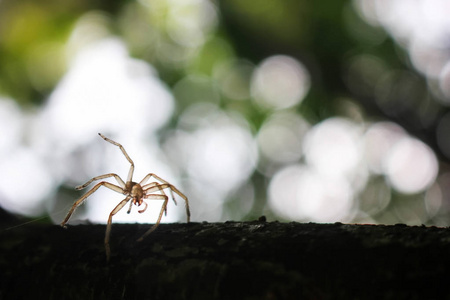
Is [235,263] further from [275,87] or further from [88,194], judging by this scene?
[275,87]

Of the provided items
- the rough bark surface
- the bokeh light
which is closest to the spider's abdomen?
the rough bark surface

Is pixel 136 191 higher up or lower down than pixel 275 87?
lower down

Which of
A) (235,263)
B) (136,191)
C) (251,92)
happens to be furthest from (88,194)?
(251,92)

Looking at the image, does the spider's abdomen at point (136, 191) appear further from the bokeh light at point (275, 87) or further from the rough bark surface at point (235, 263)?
the bokeh light at point (275, 87)

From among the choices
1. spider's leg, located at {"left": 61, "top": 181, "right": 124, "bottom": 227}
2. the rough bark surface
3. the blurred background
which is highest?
the blurred background

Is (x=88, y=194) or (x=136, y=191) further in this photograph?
(x=136, y=191)

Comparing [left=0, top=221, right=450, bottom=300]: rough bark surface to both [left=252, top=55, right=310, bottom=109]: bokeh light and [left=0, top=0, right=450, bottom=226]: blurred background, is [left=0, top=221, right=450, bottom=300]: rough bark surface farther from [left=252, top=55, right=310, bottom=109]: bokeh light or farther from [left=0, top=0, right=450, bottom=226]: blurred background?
[left=252, top=55, right=310, bottom=109]: bokeh light

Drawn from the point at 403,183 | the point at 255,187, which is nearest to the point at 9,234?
the point at 403,183

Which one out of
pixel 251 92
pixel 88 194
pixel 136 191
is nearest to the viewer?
pixel 88 194

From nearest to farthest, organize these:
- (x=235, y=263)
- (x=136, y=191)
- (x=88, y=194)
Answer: (x=235, y=263)
(x=88, y=194)
(x=136, y=191)
